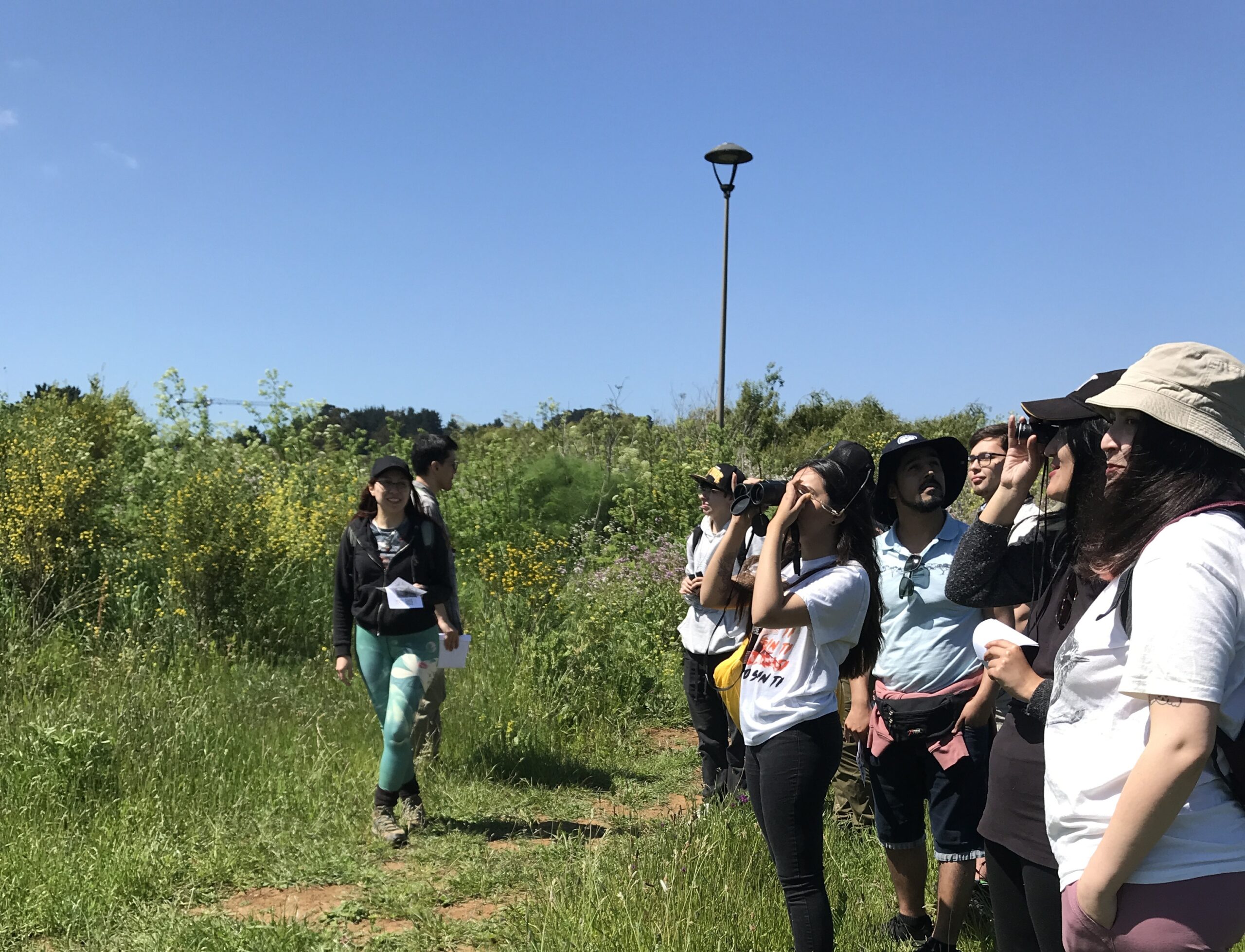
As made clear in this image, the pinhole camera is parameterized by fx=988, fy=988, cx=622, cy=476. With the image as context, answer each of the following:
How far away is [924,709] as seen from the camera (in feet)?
10.8

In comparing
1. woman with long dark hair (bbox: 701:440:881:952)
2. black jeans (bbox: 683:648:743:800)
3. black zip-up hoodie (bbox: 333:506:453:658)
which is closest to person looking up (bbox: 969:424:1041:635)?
woman with long dark hair (bbox: 701:440:881:952)

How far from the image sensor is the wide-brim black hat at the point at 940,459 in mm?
3498

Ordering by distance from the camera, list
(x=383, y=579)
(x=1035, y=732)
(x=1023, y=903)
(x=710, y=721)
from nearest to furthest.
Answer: (x=1035, y=732) → (x=1023, y=903) → (x=383, y=579) → (x=710, y=721)

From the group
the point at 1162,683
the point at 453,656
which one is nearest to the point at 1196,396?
the point at 1162,683

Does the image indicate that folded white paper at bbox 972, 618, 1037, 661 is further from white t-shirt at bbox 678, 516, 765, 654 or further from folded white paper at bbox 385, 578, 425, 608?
folded white paper at bbox 385, 578, 425, 608

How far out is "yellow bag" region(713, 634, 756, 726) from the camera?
125 inches

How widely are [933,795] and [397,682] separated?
99.8 inches

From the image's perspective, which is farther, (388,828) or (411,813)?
(411,813)

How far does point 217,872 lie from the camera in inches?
162

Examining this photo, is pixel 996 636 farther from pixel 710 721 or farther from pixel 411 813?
pixel 411 813

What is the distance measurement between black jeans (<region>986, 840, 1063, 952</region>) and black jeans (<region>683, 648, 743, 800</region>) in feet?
8.83

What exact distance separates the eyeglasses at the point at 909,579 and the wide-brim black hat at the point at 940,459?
255mm

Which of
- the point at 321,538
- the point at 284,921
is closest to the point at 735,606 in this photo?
the point at 284,921

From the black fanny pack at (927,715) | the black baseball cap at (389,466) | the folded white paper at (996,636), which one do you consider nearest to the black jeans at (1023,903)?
the folded white paper at (996,636)
